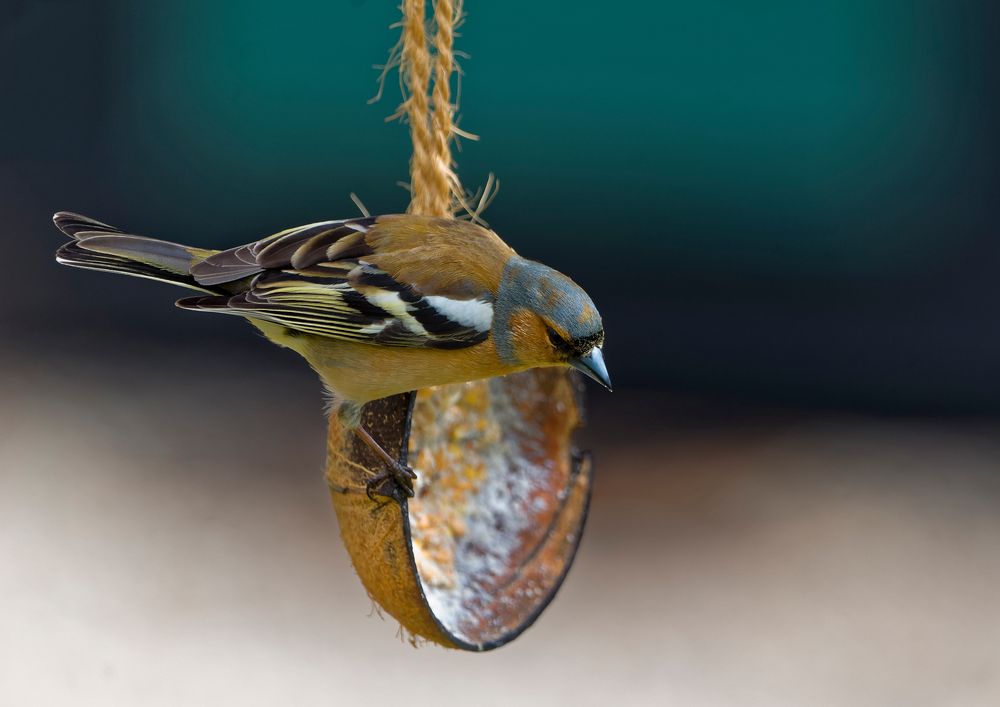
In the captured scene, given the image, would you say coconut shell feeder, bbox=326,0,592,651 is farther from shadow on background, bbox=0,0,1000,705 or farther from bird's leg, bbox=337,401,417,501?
shadow on background, bbox=0,0,1000,705

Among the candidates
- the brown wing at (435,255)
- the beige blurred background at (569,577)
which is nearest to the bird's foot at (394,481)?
the brown wing at (435,255)

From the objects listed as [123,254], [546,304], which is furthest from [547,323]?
[123,254]

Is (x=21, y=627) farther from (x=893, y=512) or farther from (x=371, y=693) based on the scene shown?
(x=893, y=512)

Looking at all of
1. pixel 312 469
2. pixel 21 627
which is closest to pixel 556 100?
pixel 312 469

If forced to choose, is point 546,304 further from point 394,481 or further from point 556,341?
point 394,481

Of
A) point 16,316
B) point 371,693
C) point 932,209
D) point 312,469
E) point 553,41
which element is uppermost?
point 553,41

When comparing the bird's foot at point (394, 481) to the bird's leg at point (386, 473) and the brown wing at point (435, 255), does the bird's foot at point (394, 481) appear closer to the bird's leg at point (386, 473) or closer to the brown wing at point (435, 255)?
the bird's leg at point (386, 473)

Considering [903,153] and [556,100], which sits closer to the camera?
[556,100]
